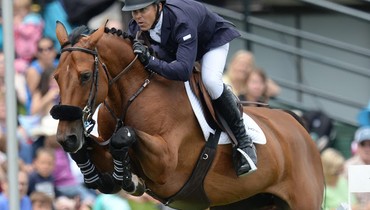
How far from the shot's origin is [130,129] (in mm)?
7820

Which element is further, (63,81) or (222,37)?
(222,37)

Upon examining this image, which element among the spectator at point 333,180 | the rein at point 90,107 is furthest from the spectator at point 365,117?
the rein at point 90,107

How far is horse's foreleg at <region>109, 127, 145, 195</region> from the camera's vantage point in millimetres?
7750

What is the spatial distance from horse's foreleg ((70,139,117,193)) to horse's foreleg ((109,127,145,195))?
0.22 metres

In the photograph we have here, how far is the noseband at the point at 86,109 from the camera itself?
7.61 m

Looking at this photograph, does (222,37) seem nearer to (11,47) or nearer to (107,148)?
(107,148)

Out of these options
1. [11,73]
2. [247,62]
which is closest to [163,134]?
[11,73]

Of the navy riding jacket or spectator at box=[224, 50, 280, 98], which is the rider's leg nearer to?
the navy riding jacket

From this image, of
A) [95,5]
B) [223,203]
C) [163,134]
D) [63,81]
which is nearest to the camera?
[63,81]

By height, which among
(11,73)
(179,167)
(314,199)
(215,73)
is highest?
(11,73)

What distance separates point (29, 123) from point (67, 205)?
89 cm

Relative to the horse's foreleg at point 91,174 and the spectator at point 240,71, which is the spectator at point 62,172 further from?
the horse's foreleg at point 91,174

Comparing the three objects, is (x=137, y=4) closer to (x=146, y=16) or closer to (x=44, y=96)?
(x=146, y=16)

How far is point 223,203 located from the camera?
8891 mm
